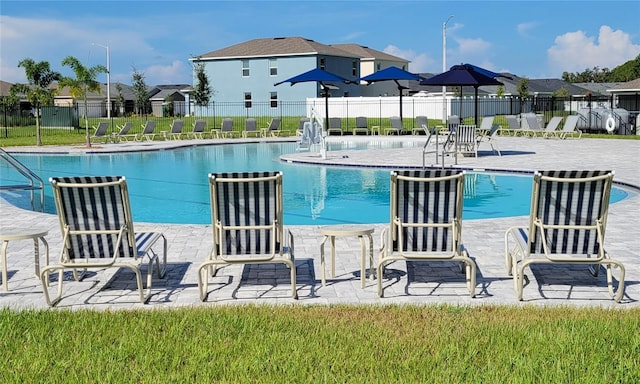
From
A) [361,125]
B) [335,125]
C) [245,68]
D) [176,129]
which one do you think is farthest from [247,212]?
[245,68]

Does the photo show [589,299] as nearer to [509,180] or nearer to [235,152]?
[509,180]

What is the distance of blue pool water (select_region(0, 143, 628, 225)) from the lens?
12234 millimetres

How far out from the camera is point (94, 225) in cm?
589

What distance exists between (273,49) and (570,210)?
50742mm

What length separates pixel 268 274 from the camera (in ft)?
22.3

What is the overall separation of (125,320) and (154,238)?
1.33m

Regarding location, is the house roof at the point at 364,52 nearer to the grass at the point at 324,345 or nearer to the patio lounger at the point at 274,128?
the patio lounger at the point at 274,128

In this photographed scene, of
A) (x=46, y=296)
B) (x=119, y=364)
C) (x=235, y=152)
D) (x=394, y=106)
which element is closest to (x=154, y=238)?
(x=46, y=296)

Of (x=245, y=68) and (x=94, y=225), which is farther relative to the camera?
(x=245, y=68)

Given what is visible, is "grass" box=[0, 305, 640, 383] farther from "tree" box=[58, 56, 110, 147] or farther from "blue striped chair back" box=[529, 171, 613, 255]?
"tree" box=[58, 56, 110, 147]

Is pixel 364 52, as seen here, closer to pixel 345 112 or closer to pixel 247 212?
pixel 345 112

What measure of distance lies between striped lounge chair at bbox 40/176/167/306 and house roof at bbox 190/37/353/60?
47.7 m

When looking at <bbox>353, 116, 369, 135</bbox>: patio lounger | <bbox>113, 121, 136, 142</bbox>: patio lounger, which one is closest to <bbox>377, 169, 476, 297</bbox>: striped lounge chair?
<bbox>113, 121, 136, 142</bbox>: patio lounger

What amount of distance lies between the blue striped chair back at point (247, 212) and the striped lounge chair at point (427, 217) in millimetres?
944
